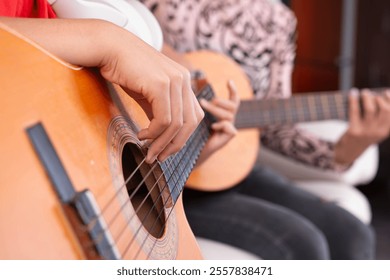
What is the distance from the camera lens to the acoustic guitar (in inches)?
41.3

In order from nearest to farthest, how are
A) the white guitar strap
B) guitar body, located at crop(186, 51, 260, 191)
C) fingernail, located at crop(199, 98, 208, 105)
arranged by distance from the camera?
1. the white guitar strap
2. fingernail, located at crop(199, 98, 208, 105)
3. guitar body, located at crop(186, 51, 260, 191)

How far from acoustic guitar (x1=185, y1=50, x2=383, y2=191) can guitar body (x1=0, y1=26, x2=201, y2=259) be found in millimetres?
504

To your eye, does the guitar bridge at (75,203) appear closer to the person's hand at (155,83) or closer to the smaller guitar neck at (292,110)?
the person's hand at (155,83)

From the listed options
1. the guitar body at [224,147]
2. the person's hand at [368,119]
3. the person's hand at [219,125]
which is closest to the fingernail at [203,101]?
the person's hand at [219,125]

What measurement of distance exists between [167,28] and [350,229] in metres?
0.53

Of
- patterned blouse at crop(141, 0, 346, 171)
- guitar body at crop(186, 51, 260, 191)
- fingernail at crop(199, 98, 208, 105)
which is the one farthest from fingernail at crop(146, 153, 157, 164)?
patterned blouse at crop(141, 0, 346, 171)

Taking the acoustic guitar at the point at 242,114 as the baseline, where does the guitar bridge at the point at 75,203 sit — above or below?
above

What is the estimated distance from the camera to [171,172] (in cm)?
59

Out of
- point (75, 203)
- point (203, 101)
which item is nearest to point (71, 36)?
point (75, 203)

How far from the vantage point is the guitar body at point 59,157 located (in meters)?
0.38

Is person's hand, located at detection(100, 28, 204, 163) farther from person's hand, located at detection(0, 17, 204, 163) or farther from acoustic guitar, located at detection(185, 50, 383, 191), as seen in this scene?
acoustic guitar, located at detection(185, 50, 383, 191)

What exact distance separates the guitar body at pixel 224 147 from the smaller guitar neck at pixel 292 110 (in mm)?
45
